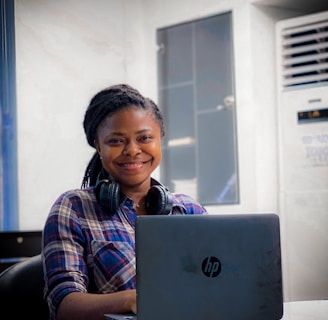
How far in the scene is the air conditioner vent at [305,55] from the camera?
3109 millimetres

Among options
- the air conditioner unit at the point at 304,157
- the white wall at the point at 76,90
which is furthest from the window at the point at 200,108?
the air conditioner unit at the point at 304,157

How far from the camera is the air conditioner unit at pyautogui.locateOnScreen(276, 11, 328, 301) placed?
3023mm

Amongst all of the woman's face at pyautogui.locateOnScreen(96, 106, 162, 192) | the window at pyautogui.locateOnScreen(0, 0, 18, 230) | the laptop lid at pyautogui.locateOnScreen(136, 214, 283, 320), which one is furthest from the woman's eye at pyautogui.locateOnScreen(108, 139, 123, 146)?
the window at pyautogui.locateOnScreen(0, 0, 18, 230)

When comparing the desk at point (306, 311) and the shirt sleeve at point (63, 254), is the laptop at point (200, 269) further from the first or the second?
the shirt sleeve at point (63, 254)

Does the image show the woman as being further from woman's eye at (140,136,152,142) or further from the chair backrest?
the chair backrest

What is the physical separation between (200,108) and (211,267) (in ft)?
8.59

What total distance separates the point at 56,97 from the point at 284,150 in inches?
49.6

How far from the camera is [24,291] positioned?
1374 millimetres

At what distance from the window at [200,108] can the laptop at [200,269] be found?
226 cm

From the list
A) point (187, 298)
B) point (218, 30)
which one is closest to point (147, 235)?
point (187, 298)

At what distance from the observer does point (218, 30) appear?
136 inches

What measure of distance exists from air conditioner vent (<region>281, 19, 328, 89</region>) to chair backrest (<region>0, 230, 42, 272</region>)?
1.53 meters

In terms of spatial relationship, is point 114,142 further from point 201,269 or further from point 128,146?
point 201,269

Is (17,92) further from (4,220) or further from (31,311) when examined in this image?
(31,311)
